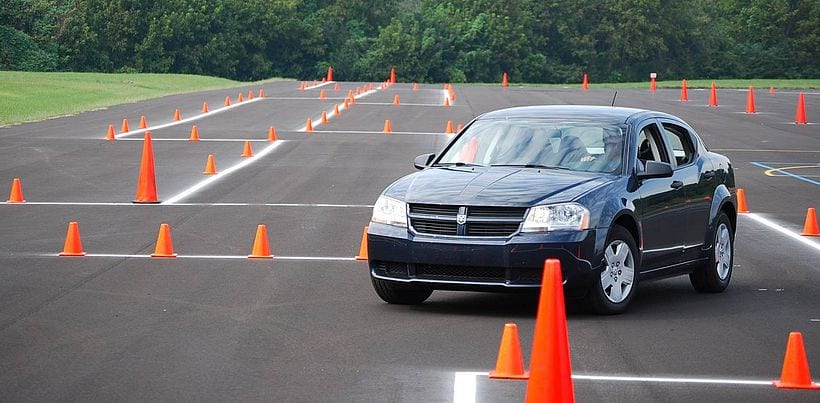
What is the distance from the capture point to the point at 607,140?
11.9 meters

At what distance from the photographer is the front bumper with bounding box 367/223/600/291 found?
34.4 ft

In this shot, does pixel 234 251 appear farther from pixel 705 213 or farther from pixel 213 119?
pixel 213 119

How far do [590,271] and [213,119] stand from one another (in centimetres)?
2929

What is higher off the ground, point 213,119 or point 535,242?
point 535,242

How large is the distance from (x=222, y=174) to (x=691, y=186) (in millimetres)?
12818

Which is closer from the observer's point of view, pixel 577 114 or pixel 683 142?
pixel 577 114

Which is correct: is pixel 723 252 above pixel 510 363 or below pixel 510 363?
below

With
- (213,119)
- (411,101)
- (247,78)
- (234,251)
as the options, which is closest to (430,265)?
(234,251)

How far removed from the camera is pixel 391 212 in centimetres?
1105

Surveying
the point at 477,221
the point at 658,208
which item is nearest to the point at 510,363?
the point at 477,221

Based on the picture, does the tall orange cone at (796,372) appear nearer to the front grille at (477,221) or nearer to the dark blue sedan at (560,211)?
the dark blue sedan at (560,211)

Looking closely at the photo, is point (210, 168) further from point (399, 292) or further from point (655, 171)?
point (655, 171)

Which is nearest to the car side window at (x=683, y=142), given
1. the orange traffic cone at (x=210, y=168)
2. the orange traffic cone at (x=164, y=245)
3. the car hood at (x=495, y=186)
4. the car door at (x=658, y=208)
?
the car door at (x=658, y=208)

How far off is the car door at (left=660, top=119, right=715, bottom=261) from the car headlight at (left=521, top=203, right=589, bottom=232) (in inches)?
68.6
